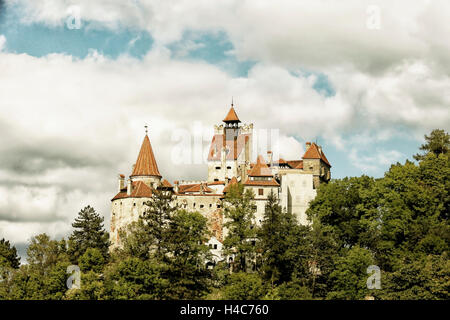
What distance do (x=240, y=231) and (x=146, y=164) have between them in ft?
89.1

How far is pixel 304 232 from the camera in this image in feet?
250

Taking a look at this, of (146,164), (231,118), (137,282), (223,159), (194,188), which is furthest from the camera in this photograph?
(231,118)

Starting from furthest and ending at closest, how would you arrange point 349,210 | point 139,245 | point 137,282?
1. point 349,210
2. point 139,245
3. point 137,282

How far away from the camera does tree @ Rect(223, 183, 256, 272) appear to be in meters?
75.1

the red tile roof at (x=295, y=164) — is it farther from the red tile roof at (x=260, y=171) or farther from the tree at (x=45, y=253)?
the tree at (x=45, y=253)

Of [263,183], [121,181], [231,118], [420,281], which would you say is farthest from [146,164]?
[420,281]

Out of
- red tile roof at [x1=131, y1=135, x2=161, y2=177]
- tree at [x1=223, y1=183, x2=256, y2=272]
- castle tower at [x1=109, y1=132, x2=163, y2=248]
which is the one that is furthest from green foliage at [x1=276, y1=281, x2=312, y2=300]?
red tile roof at [x1=131, y1=135, x2=161, y2=177]

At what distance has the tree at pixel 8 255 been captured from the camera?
87.2m

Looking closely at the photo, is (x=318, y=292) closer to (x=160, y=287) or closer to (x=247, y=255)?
(x=247, y=255)

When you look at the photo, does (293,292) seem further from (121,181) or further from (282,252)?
(121,181)

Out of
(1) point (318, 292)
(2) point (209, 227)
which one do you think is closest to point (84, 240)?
(2) point (209, 227)

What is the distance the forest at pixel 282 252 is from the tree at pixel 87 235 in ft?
0.43

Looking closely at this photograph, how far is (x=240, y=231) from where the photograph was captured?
248ft

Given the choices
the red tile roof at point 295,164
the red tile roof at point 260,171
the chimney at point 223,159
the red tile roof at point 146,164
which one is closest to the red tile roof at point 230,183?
the red tile roof at point 260,171
